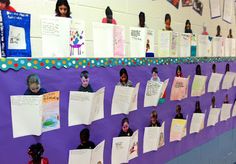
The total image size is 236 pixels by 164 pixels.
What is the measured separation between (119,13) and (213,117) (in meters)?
1.17

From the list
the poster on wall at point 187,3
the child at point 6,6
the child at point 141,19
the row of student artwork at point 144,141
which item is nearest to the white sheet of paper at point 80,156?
the row of student artwork at point 144,141

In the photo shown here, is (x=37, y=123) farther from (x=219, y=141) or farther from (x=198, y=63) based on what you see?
(x=219, y=141)

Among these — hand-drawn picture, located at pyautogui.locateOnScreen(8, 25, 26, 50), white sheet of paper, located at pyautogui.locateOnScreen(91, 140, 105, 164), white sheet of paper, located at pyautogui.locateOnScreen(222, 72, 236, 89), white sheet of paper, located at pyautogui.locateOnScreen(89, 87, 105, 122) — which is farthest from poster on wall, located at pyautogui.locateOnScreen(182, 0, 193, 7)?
hand-drawn picture, located at pyautogui.locateOnScreen(8, 25, 26, 50)

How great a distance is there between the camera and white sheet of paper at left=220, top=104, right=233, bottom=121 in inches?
87.3

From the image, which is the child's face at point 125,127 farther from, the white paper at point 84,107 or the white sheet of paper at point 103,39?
the white sheet of paper at point 103,39

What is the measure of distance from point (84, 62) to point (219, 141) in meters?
1.48

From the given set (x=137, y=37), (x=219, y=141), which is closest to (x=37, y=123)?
(x=137, y=37)

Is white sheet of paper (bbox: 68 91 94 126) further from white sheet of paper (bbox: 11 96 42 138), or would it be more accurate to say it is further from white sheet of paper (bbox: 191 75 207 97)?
white sheet of paper (bbox: 191 75 207 97)

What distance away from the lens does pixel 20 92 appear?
93 centimetres

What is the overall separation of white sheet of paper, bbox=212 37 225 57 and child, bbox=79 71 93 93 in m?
1.24

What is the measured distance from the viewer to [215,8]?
211cm

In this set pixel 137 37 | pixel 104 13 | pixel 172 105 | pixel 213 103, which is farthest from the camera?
pixel 213 103

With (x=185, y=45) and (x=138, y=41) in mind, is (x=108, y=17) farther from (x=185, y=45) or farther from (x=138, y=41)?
(x=185, y=45)

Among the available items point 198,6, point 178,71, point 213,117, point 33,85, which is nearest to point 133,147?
point 178,71
